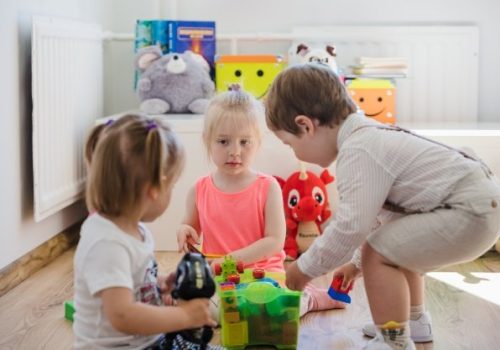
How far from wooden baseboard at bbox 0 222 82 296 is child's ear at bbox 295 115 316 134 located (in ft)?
3.25

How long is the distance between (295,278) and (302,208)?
3.28ft

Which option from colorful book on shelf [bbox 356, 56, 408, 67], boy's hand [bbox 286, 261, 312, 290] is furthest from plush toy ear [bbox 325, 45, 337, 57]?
boy's hand [bbox 286, 261, 312, 290]

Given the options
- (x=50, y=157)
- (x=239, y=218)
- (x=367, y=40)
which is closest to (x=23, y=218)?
(x=50, y=157)

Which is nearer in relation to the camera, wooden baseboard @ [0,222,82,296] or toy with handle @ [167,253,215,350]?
toy with handle @ [167,253,215,350]

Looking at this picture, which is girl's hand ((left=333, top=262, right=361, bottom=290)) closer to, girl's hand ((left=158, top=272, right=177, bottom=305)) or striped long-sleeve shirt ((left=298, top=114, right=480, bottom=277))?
striped long-sleeve shirt ((left=298, top=114, right=480, bottom=277))

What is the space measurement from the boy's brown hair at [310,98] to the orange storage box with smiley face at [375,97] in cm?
123

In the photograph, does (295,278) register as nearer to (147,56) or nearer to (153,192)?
(153,192)

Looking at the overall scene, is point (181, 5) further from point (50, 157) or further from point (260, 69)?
point (50, 157)

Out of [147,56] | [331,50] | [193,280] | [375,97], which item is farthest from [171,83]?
[193,280]

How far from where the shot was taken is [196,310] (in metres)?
1.22

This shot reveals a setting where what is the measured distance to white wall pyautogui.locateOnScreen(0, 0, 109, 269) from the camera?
6.86 ft

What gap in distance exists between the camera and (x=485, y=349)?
1.65 meters

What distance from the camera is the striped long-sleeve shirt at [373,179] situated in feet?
4.78

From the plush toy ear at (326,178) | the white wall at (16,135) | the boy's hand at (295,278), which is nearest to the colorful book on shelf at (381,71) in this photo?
the plush toy ear at (326,178)
